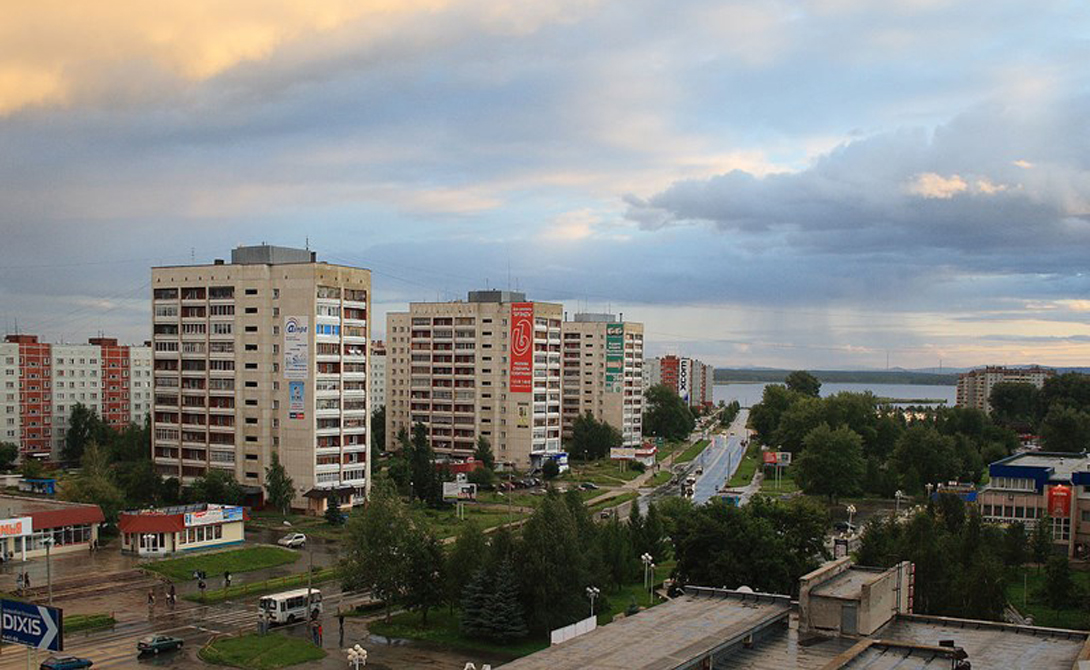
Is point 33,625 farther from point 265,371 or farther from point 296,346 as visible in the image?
point 265,371

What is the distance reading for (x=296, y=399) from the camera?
242ft

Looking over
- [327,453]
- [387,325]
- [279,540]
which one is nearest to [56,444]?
[387,325]

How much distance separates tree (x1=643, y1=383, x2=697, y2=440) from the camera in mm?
159300

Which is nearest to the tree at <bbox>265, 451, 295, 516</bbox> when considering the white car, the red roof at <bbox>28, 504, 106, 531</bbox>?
the white car

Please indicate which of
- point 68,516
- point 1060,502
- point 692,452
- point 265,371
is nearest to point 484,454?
point 265,371

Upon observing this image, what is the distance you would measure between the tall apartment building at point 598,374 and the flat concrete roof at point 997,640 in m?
103

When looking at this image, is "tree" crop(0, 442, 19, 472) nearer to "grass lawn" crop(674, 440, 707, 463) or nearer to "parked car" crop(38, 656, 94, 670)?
"parked car" crop(38, 656, 94, 670)

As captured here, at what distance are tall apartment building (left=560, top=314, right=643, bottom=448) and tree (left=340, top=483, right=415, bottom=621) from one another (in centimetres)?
8880

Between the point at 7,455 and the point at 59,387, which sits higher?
the point at 59,387

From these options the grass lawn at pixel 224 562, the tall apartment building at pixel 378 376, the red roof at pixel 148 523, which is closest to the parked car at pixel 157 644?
the grass lawn at pixel 224 562

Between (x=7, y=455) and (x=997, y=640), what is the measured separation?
98230mm

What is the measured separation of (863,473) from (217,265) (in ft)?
200

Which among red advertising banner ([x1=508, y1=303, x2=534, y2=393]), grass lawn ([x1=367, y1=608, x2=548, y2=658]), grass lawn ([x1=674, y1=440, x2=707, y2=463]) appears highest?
red advertising banner ([x1=508, y1=303, x2=534, y2=393])

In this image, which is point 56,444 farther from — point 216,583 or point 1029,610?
point 1029,610
